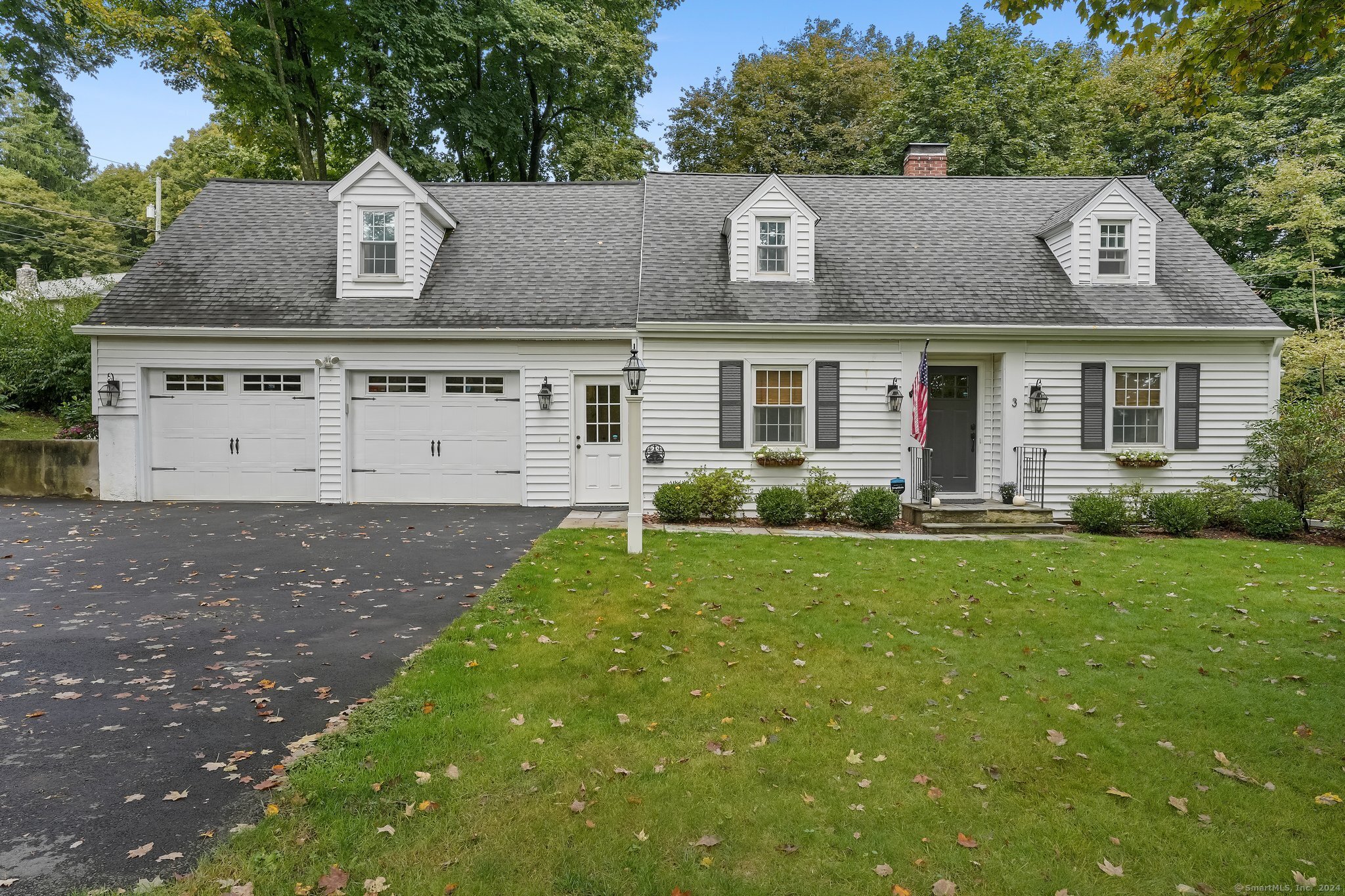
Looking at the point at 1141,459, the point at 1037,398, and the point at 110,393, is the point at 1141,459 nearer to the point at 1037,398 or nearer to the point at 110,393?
the point at 1037,398

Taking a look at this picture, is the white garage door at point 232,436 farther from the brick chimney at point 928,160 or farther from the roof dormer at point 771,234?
the brick chimney at point 928,160

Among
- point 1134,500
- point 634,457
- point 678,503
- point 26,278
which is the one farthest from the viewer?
point 26,278

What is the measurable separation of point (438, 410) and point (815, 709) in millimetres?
9892

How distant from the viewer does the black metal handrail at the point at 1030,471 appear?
1187cm

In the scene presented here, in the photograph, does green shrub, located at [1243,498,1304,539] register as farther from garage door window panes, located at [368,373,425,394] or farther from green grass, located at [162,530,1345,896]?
garage door window panes, located at [368,373,425,394]

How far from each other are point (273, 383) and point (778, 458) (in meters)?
8.89

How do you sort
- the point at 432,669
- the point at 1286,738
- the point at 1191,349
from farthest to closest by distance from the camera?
the point at 1191,349 → the point at 432,669 → the point at 1286,738

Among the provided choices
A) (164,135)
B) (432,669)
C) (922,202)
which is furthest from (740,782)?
(164,135)

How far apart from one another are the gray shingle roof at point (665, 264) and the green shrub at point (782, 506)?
2939 millimetres

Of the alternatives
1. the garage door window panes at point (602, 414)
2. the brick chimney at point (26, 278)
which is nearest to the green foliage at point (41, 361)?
the brick chimney at point (26, 278)

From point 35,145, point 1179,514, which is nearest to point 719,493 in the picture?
point 1179,514

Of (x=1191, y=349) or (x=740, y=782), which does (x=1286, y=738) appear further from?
(x=1191, y=349)

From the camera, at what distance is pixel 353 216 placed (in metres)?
12.7

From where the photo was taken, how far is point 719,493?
11250mm
